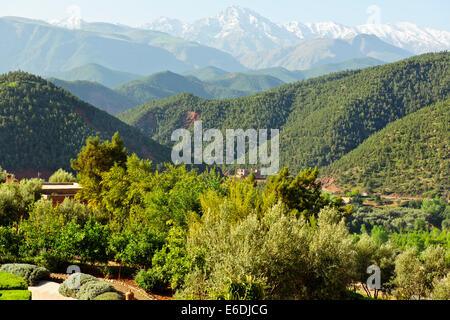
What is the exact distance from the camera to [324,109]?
15150 cm

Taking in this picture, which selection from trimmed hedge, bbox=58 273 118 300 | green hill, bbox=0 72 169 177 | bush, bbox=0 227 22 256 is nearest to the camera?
trimmed hedge, bbox=58 273 118 300

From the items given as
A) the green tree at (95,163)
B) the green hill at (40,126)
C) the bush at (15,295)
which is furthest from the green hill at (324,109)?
the bush at (15,295)

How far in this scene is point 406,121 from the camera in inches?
4616

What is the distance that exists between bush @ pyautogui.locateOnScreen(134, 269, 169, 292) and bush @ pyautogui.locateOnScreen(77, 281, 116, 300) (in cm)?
263

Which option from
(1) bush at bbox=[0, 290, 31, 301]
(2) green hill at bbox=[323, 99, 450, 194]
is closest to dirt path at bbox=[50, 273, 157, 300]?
(1) bush at bbox=[0, 290, 31, 301]

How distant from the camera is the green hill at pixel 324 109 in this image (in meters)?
135

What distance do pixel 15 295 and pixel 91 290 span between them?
9.42 feet

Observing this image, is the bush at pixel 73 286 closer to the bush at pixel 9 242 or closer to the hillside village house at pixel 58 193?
the bush at pixel 9 242

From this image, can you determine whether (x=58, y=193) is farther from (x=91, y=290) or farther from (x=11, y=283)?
(x=91, y=290)

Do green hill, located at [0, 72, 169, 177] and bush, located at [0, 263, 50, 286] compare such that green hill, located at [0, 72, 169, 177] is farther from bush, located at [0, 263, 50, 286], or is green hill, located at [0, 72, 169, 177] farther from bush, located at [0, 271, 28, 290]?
bush, located at [0, 271, 28, 290]

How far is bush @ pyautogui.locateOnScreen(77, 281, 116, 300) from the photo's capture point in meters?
17.6

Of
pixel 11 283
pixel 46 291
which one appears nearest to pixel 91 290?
pixel 46 291

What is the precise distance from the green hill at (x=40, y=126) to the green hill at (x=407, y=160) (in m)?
49.1
